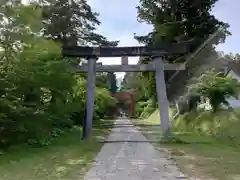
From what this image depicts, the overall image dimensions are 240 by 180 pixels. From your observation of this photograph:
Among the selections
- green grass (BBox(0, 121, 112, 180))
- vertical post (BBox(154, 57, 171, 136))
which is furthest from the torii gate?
green grass (BBox(0, 121, 112, 180))

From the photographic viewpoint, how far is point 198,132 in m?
17.7

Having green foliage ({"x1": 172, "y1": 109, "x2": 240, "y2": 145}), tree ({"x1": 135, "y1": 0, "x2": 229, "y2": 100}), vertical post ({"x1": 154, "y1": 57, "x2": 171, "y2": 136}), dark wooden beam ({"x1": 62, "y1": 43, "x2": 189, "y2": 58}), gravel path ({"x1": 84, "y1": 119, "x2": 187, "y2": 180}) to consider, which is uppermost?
tree ({"x1": 135, "y1": 0, "x2": 229, "y2": 100})

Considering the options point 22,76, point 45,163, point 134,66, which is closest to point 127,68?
point 134,66

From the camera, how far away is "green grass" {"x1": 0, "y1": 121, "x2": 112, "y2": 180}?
7020 mm

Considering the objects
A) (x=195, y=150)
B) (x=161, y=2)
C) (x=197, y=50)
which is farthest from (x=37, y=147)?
(x=161, y=2)

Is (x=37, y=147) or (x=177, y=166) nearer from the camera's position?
(x=177, y=166)

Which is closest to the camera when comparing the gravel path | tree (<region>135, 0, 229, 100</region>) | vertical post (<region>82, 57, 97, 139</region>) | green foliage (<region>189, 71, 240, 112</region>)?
the gravel path

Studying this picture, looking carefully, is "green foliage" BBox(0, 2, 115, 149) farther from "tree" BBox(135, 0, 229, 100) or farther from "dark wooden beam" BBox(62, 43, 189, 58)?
"tree" BBox(135, 0, 229, 100)

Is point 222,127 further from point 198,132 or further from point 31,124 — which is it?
point 31,124

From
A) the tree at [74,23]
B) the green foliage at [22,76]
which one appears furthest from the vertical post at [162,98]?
the tree at [74,23]

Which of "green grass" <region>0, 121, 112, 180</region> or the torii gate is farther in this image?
the torii gate

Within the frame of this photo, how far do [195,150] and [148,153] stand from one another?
165 cm

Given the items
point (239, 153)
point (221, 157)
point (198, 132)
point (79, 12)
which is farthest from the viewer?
point (79, 12)

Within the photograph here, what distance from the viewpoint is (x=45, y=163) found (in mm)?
8625
